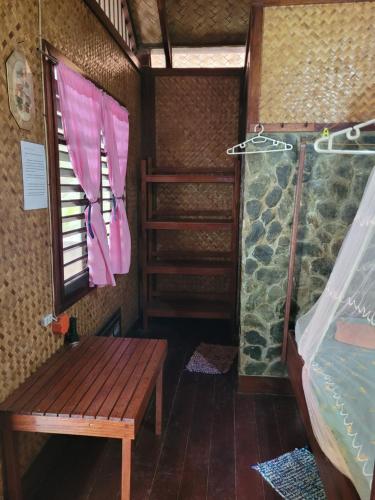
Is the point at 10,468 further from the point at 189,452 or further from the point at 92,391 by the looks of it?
the point at 189,452

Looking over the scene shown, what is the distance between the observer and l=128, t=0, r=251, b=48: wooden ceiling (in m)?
3.57

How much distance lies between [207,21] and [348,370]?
353 cm

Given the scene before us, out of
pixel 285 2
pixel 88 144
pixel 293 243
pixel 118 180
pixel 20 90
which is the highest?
pixel 285 2

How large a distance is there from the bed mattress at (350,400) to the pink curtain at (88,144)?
57.0 inches

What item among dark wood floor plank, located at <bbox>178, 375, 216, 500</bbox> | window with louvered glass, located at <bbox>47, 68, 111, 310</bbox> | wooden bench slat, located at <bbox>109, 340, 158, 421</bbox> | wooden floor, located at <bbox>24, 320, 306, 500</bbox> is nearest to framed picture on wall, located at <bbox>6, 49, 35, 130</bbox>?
window with louvered glass, located at <bbox>47, 68, 111, 310</bbox>

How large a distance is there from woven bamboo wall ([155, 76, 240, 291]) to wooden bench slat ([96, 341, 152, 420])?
6.95ft

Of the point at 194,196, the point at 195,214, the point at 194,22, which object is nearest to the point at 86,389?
the point at 195,214

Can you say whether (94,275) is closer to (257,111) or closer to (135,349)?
(135,349)

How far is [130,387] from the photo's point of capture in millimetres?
1715

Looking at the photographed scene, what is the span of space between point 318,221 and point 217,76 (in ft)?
7.14

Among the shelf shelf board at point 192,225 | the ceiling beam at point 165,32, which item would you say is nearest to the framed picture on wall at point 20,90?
the shelf shelf board at point 192,225

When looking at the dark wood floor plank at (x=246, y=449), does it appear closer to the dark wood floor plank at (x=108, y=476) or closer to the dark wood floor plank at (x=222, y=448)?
the dark wood floor plank at (x=222, y=448)

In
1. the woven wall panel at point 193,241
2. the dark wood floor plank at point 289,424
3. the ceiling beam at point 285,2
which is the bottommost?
the dark wood floor plank at point 289,424

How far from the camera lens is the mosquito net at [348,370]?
Result: 1322 mm
